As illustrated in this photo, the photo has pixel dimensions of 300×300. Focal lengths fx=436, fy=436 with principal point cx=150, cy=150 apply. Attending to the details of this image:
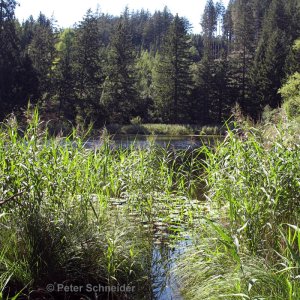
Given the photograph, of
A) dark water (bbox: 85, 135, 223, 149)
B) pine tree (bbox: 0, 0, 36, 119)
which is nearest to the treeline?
pine tree (bbox: 0, 0, 36, 119)

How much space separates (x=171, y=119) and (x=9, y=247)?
37948 millimetres

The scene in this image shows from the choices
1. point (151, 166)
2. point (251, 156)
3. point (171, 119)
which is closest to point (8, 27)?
point (171, 119)

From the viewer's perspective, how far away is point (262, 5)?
79.1 m

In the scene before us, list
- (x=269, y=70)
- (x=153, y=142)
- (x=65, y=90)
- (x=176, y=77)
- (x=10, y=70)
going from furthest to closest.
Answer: (x=269, y=70)
(x=176, y=77)
(x=65, y=90)
(x=10, y=70)
(x=153, y=142)

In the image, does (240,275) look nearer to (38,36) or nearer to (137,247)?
(137,247)

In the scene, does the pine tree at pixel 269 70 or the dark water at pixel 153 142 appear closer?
the dark water at pixel 153 142

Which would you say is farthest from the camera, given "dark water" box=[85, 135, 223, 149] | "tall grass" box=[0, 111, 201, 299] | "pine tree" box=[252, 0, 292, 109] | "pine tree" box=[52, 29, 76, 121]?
"pine tree" box=[252, 0, 292, 109]

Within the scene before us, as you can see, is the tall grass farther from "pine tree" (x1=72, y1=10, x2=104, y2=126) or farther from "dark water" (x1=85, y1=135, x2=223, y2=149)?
"pine tree" (x1=72, y1=10, x2=104, y2=126)

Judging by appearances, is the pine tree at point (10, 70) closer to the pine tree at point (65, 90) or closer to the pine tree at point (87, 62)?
the pine tree at point (65, 90)

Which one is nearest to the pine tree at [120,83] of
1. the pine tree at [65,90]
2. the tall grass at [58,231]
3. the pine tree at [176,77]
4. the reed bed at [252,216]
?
the pine tree at [65,90]

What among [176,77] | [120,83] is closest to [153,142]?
[120,83]

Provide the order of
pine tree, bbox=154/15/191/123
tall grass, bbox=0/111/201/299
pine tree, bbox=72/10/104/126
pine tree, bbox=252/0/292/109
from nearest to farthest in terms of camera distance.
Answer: tall grass, bbox=0/111/201/299 < pine tree, bbox=72/10/104/126 < pine tree, bbox=154/15/191/123 < pine tree, bbox=252/0/292/109

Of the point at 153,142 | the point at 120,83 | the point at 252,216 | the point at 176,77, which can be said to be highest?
the point at 176,77

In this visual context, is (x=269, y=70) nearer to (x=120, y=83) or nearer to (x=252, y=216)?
(x=120, y=83)
